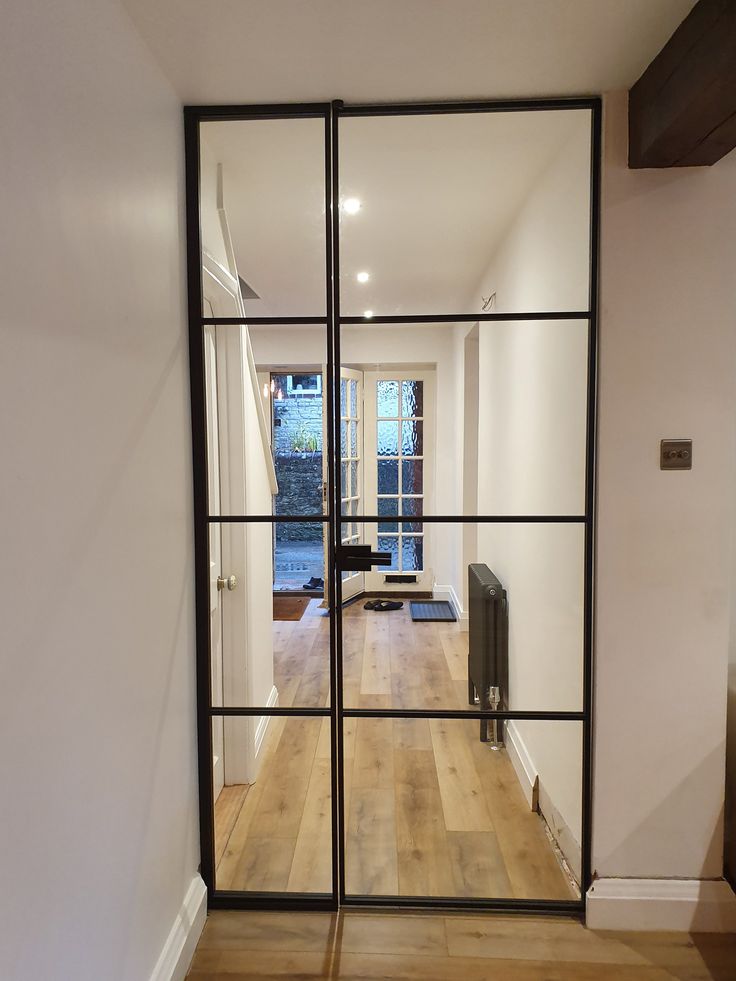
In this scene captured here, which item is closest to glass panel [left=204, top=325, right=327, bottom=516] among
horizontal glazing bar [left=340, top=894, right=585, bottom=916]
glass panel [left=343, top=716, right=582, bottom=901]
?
glass panel [left=343, top=716, right=582, bottom=901]

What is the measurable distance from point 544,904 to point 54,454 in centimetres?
196

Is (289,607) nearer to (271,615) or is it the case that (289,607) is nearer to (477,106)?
(271,615)

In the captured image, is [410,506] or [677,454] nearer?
[677,454]

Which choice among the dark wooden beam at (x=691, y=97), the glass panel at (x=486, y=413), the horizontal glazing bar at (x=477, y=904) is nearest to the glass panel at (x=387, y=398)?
the glass panel at (x=486, y=413)

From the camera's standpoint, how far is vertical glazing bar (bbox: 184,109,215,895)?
1811 millimetres

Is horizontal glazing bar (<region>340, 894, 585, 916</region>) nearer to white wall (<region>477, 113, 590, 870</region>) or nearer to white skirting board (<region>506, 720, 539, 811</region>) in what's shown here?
white wall (<region>477, 113, 590, 870</region>)

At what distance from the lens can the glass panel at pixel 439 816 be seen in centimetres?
194

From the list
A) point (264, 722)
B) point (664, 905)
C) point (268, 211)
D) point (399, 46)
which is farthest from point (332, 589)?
point (399, 46)

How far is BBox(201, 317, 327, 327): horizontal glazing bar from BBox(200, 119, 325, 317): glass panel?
0.06 feet

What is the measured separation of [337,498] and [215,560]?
0.44m

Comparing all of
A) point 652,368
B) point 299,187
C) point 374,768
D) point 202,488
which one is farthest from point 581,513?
point 299,187

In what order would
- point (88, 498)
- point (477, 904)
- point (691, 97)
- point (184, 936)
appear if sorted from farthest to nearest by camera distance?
1. point (477, 904)
2. point (184, 936)
3. point (691, 97)
4. point (88, 498)

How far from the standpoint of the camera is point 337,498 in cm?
192

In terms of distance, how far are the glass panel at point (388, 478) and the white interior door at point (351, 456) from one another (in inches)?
2.4
